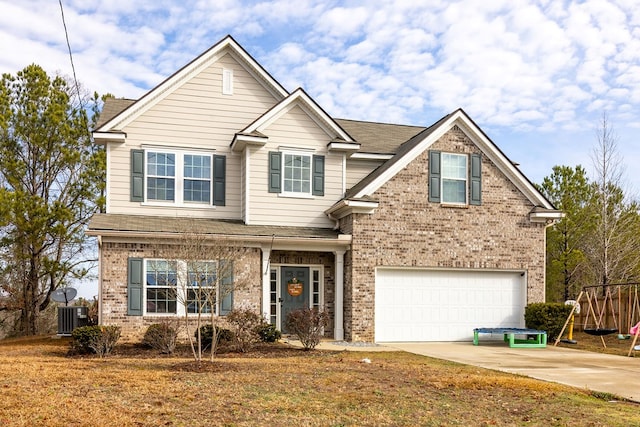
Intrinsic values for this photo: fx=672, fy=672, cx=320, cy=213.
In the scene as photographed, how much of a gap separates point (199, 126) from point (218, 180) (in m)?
1.76

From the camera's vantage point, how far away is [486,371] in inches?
510

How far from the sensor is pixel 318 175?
2075 cm

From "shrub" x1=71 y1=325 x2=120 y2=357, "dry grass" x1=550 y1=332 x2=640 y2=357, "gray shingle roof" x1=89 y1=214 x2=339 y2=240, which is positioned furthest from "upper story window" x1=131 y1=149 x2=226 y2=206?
"dry grass" x1=550 y1=332 x2=640 y2=357

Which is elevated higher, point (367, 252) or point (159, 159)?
point (159, 159)

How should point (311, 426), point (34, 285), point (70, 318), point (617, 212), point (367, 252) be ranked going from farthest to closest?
point (617, 212), point (34, 285), point (70, 318), point (367, 252), point (311, 426)

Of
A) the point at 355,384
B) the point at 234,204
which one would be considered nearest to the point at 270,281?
the point at 234,204

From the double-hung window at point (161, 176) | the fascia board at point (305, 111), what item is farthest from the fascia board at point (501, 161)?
the double-hung window at point (161, 176)

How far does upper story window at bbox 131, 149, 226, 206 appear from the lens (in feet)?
65.0

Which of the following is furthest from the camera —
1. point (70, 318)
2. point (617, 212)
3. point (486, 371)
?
point (617, 212)

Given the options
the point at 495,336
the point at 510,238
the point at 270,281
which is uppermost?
the point at 510,238

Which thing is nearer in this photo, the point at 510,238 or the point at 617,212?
the point at 510,238

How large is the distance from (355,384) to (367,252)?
896 cm

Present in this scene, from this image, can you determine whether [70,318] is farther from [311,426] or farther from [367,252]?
[311,426]

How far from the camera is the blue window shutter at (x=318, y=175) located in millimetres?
20703
